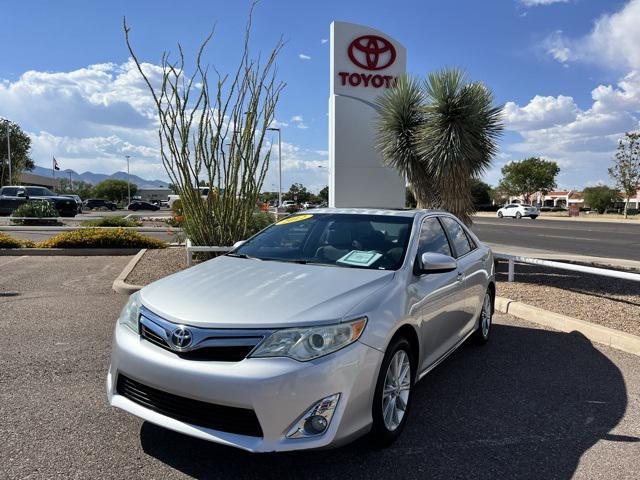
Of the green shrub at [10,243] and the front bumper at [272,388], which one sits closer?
the front bumper at [272,388]

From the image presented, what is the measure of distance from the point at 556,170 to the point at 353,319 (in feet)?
278

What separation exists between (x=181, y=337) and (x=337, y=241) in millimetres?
1755

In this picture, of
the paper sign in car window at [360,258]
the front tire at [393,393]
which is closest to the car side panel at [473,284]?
the paper sign in car window at [360,258]

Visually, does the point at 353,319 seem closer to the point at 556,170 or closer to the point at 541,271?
the point at 541,271

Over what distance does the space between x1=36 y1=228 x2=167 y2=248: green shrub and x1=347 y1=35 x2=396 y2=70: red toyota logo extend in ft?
21.4

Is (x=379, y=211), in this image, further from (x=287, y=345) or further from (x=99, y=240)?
(x=99, y=240)

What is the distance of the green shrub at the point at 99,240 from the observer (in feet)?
38.1

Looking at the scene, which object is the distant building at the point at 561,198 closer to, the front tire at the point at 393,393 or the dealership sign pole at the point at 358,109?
the dealership sign pole at the point at 358,109

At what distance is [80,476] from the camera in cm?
278

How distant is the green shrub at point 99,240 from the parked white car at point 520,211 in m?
44.1

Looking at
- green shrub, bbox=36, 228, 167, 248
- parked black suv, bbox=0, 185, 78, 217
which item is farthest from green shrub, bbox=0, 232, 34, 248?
parked black suv, bbox=0, 185, 78, 217

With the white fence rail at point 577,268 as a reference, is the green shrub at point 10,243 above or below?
below

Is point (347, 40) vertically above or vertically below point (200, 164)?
above

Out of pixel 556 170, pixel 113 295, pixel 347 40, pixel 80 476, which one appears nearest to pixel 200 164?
pixel 113 295
